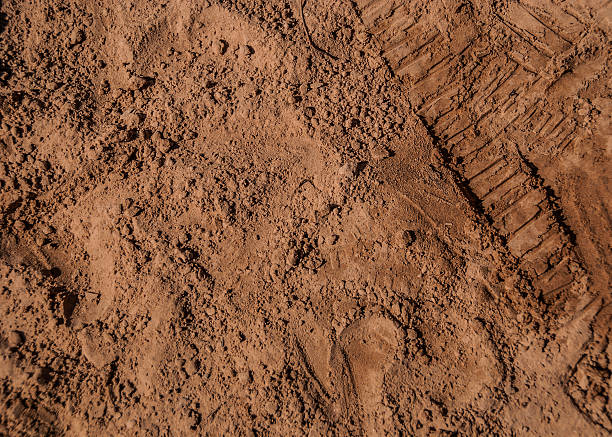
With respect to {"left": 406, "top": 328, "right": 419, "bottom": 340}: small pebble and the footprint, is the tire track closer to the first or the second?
{"left": 406, "top": 328, "right": 419, "bottom": 340}: small pebble

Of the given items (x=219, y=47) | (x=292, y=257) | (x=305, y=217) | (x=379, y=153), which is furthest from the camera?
(x=219, y=47)

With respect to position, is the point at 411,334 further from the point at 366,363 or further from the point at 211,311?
the point at 211,311

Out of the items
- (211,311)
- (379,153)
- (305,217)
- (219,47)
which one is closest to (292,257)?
(305,217)

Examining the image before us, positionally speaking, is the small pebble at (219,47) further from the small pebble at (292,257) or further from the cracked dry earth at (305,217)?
the small pebble at (292,257)

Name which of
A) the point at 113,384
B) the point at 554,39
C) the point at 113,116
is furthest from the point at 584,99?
the point at 113,384

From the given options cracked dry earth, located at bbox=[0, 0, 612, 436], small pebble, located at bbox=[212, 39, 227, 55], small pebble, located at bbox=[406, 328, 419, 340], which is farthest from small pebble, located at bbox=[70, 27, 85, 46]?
small pebble, located at bbox=[406, 328, 419, 340]

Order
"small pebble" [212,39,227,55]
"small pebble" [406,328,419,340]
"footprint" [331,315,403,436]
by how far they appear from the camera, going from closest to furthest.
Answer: "footprint" [331,315,403,436], "small pebble" [406,328,419,340], "small pebble" [212,39,227,55]

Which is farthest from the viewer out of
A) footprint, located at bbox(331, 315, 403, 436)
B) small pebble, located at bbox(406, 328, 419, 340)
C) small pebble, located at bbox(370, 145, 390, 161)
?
small pebble, located at bbox(370, 145, 390, 161)
